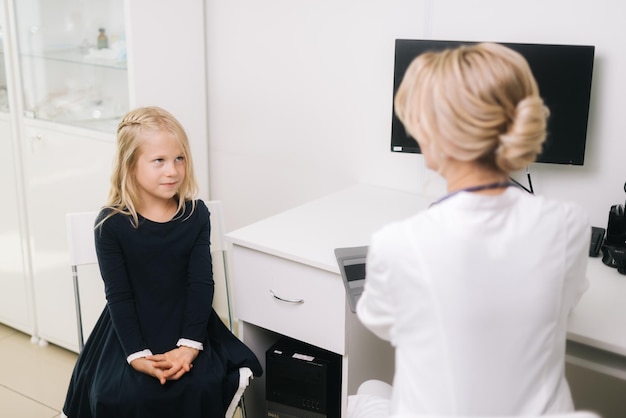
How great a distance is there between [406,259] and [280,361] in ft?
3.26

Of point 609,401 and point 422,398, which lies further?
point 609,401

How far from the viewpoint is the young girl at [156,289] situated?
1832 mm

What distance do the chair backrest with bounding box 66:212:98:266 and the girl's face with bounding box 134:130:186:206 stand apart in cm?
22

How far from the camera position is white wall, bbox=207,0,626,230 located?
80.4 inches

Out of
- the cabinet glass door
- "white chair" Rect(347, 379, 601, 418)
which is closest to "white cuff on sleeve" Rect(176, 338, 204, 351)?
"white chair" Rect(347, 379, 601, 418)

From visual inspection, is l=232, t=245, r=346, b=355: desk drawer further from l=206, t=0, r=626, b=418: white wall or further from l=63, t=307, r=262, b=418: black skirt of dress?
l=206, t=0, r=626, b=418: white wall

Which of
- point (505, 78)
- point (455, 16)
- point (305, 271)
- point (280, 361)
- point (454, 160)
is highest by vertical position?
point (455, 16)

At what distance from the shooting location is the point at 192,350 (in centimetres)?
189

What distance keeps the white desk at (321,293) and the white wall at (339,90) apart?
32 centimetres

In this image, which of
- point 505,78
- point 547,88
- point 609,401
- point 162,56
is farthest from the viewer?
point 162,56

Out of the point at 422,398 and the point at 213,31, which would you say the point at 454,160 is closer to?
the point at 422,398

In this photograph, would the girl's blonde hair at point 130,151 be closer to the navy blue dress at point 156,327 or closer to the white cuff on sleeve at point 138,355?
the navy blue dress at point 156,327

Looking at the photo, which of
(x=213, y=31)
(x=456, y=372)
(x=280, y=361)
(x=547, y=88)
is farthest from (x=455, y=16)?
(x=456, y=372)

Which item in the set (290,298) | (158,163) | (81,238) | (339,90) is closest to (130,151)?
(158,163)
